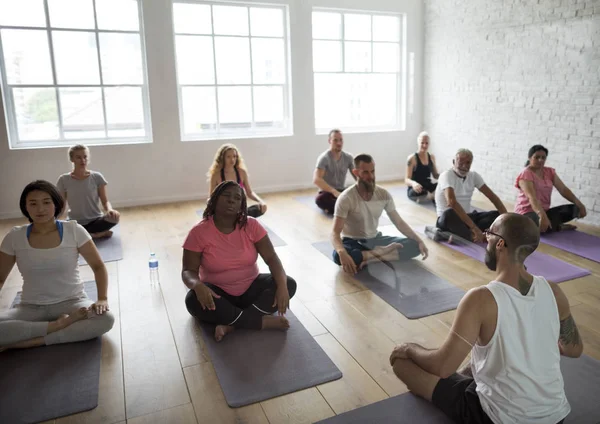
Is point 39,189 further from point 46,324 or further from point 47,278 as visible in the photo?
point 46,324

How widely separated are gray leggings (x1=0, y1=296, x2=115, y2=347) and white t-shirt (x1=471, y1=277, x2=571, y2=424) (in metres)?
1.94

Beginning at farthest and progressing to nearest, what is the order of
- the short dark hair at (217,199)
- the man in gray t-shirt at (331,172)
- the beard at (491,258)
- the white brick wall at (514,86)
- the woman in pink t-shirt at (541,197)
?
the man in gray t-shirt at (331,172) < the white brick wall at (514,86) < the woman in pink t-shirt at (541,197) < the short dark hair at (217,199) < the beard at (491,258)

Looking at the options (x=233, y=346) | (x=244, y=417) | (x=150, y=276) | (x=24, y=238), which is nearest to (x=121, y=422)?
(x=244, y=417)

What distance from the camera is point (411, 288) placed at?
3.25 metres

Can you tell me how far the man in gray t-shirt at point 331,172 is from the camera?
207 inches

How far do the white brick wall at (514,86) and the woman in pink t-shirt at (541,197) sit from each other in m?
0.48

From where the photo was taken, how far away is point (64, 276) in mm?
2566

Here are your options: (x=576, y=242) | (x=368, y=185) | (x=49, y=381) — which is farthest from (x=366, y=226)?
(x=49, y=381)

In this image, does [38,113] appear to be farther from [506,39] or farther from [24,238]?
[506,39]

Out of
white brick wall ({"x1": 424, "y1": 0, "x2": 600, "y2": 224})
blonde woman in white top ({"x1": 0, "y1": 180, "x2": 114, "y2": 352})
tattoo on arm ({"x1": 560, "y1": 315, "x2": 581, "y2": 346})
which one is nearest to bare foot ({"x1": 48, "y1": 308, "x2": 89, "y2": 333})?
blonde woman in white top ({"x1": 0, "y1": 180, "x2": 114, "y2": 352})

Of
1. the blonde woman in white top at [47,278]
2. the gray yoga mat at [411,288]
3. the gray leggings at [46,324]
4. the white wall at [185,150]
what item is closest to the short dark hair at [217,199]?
the blonde woman in white top at [47,278]

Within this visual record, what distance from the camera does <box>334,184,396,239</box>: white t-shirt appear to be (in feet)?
11.4

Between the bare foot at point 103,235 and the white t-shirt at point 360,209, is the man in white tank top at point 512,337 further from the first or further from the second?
the bare foot at point 103,235

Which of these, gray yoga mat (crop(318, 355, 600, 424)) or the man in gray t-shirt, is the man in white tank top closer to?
gray yoga mat (crop(318, 355, 600, 424))
